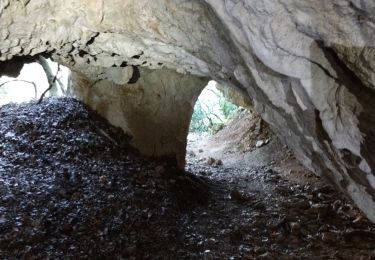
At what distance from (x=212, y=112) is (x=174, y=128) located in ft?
23.4

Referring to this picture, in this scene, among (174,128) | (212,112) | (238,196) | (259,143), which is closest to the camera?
(238,196)

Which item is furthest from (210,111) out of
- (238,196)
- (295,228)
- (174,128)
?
(295,228)

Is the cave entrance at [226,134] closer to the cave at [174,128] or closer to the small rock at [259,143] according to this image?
the small rock at [259,143]

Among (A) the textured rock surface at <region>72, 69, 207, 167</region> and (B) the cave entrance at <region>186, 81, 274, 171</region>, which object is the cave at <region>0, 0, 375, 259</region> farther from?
(B) the cave entrance at <region>186, 81, 274, 171</region>

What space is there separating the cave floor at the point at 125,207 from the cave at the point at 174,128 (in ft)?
0.05

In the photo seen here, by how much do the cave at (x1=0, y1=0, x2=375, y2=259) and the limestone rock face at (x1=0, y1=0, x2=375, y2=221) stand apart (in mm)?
12

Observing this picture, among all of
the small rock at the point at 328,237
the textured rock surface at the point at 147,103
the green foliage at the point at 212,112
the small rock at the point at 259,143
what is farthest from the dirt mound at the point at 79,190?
the green foliage at the point at 212,112

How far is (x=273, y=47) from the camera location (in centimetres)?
236

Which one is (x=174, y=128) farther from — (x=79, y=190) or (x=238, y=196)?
(x=79, y=190)

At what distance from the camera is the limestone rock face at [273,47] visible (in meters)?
2.18

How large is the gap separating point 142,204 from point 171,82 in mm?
1974

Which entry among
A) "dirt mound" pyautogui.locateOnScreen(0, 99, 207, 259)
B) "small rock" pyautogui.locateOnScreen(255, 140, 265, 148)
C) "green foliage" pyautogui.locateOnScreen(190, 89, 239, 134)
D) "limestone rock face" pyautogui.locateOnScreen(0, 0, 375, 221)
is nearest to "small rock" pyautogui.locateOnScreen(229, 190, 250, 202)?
"dirt mound" pyautogui.locateOnScreen(0, 99, 207, 259)

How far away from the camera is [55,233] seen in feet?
10.1

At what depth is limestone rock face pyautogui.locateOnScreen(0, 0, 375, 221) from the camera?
2.18m
